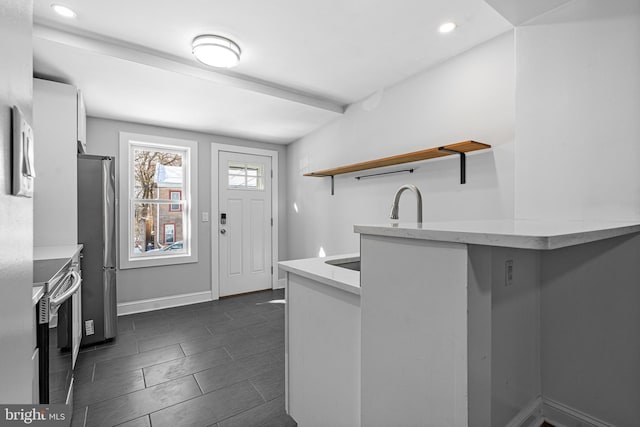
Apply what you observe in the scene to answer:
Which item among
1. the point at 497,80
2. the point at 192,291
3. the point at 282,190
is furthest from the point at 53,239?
the point at 497,80

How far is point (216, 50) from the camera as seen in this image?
7.13 ft

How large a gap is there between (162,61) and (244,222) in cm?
244

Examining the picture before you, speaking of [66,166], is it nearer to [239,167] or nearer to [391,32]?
[239,167]

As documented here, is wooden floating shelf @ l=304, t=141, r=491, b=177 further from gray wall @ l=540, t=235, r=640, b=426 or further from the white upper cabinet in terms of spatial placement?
the white upper cabinet

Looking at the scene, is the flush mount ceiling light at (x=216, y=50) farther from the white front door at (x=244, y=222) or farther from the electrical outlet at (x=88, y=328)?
the electrical outlet at (x=88, y=328)

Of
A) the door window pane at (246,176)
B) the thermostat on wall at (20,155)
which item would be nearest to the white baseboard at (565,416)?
the thermostat on wall at (20,155)

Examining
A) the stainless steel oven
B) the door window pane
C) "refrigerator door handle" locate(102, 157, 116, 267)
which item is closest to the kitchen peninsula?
the stainless steel oven

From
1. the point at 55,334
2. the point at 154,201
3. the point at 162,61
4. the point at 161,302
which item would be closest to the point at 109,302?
the point at 161,302

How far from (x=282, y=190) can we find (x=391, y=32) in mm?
3004

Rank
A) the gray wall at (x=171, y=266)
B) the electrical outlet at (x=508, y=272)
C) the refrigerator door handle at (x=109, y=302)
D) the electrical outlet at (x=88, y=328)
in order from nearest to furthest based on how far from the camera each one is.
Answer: the electrical outlet at (x=508, y=272) → the electrical outlet at (x=88, y=328) → the refrigerator door handle at (x=109, y=302) → the gray wall at (x=171, y=266)

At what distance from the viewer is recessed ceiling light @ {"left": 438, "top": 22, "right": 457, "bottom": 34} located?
2.03m

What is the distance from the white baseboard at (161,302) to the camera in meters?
3.55

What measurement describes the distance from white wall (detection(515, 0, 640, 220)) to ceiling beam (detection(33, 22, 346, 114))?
1940mm

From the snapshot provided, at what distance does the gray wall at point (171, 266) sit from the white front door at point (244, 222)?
7.1 inches
